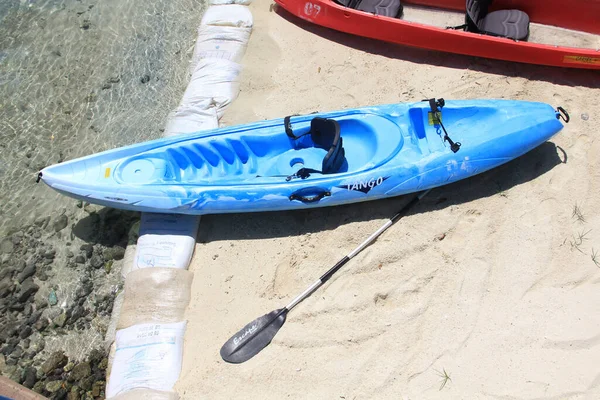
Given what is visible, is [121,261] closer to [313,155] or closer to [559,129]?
[313,155]

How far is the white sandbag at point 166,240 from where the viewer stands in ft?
16.0

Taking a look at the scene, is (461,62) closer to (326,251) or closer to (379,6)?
(379,6)

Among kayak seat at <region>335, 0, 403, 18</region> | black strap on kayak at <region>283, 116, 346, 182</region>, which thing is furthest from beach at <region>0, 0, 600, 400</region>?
black strap on kayak at <region>283, 116, 346, 182</region>

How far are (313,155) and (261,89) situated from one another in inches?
58.5

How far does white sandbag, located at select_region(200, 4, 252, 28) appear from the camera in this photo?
6535 mm

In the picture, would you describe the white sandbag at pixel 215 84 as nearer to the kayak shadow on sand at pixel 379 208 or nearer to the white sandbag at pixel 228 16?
the white sandbag at pixel 228 16

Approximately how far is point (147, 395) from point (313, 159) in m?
2.57

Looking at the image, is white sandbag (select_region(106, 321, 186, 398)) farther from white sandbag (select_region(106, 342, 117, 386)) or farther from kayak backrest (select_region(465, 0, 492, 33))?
kayak backrest (select_region(465, 0, 492, 33))

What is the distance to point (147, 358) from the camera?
171 inches

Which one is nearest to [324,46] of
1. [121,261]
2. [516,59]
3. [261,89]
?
[261,89]

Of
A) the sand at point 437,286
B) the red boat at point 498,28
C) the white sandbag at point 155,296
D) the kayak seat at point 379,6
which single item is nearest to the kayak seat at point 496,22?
the red boat at point 498,28

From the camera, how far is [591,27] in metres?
5.71

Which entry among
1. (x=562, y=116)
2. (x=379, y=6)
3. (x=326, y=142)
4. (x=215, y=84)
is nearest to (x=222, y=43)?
(x=215, y=84)

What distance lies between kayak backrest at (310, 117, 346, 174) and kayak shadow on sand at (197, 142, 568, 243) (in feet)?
1.63
